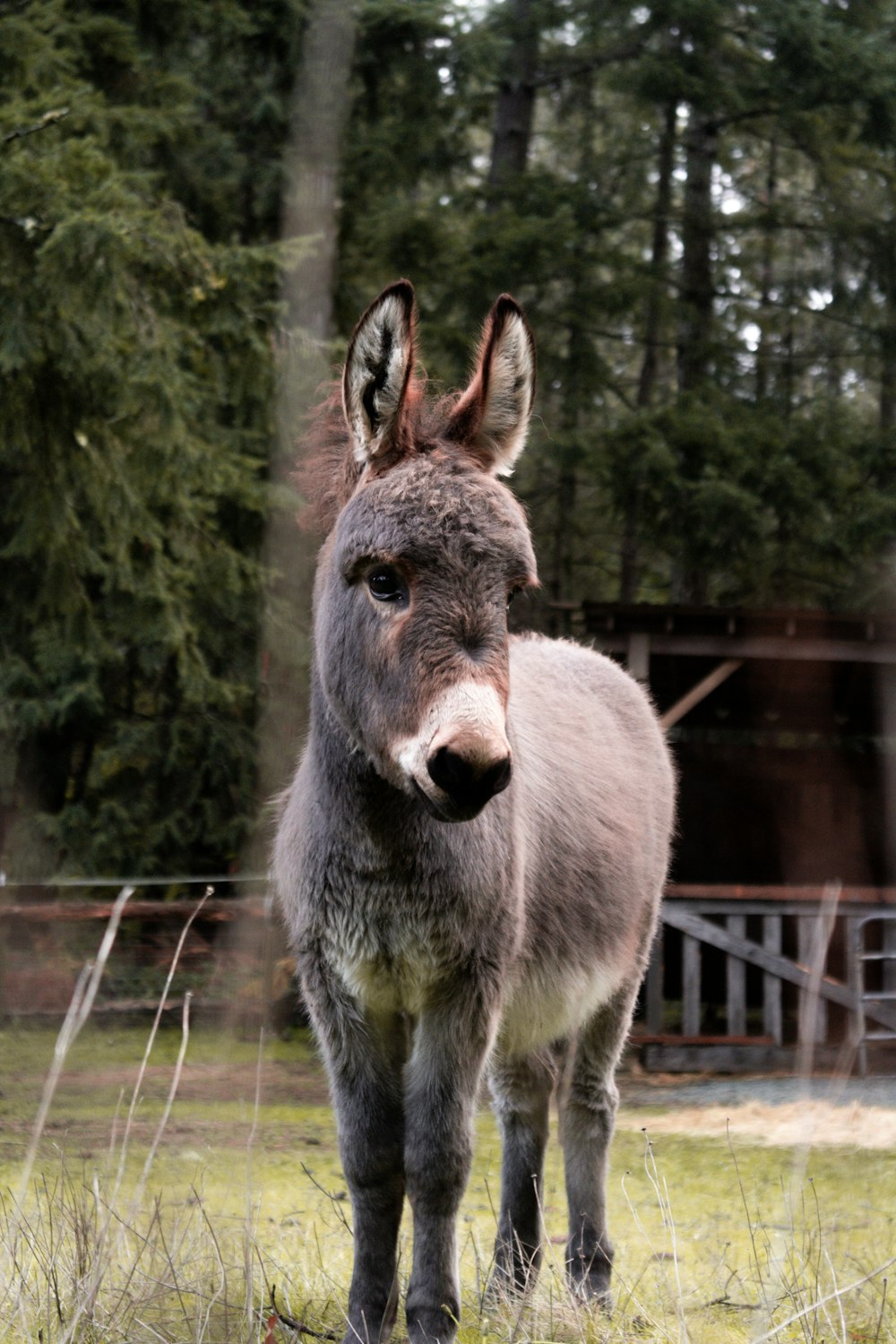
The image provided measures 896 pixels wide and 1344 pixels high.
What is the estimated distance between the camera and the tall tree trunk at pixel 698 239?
1503 cm

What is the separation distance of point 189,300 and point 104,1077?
16.3 ft

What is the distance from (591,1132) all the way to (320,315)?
29.1 ft

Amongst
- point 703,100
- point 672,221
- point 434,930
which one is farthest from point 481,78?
point 434,930

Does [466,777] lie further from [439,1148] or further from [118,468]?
[118,468]

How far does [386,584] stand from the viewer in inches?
112

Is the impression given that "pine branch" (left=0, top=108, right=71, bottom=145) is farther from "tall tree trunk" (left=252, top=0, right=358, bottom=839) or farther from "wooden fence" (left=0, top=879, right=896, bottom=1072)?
"wooden fence" (left=0, top=879, right=896, bottom=1072)

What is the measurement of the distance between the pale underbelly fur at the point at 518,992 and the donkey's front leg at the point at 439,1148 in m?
0.09

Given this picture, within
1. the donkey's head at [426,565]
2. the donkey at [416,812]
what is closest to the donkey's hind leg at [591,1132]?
the donkey at [416,812]

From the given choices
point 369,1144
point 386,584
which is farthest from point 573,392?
point 369,1144

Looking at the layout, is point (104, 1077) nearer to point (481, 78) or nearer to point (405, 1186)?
point (405, 1186)

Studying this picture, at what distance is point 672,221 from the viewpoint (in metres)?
16.0

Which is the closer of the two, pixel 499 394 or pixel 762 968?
pixel 499 394

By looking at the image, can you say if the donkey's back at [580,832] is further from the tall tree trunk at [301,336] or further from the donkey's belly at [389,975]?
the tall tree trunk at [301,336]

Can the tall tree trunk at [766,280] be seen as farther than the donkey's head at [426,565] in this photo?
Yes
